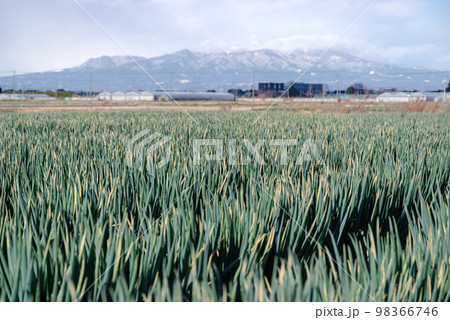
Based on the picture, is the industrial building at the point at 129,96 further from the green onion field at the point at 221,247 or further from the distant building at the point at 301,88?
the green onion field at the point at 221,247

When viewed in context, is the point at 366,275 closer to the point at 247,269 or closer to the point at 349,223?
the point at 247,269

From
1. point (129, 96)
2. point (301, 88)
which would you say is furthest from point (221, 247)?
point (129, 96)

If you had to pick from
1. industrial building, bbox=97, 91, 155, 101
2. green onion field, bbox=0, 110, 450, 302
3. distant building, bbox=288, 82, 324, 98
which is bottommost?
green onion field, bbox=0, 110, 450, 302

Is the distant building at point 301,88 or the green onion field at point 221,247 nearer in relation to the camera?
the green onion field at point 221,247

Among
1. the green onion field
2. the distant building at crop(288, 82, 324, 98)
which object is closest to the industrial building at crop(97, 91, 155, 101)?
the distant building at crop(288, 82, 324, 98)

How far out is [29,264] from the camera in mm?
1079

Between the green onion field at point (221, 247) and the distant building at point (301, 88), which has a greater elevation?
the distant building at point (301, 88)

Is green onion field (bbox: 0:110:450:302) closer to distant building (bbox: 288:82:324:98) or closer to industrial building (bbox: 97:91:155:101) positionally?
distant building (bbox: 288:82:324:98)

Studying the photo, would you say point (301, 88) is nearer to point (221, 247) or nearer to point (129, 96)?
point (221, 247)

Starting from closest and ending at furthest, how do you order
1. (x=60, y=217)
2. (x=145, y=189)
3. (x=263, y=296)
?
(x=263, y=296) → (x=60, y=217) → (x=145, y=189)

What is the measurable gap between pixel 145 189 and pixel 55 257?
977mm

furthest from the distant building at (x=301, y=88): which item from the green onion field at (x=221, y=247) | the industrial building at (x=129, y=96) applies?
the industrial building at (x=129, y=96)

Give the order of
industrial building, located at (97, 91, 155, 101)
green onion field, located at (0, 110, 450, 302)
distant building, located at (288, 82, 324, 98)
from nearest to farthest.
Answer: green onion field, located at (0, 110, 450, 302), distant building, located at (288, 82, 324, 98), industrial building, located at (97, 91, 155, 101)
